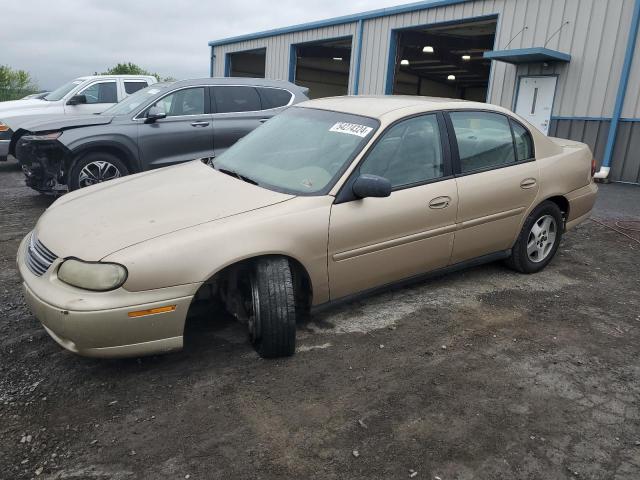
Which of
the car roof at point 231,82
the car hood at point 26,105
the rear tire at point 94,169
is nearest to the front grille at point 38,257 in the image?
the rear tire at point 94,169

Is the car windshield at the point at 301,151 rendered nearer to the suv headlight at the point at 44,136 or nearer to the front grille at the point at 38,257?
the front grille at the point at 38,257

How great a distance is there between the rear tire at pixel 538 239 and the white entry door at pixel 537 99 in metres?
7.34

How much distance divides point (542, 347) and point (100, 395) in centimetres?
274

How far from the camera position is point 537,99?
11758 mm

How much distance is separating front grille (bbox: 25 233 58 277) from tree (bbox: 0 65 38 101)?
19.8 meters

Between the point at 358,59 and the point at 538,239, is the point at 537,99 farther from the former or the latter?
the point at 538,239

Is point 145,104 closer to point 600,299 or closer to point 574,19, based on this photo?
point 600,299

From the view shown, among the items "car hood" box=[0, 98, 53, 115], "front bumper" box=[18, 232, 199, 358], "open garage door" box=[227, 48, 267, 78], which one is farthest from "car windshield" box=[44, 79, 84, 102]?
"open garage door" box=[227, 48, 267, 78]

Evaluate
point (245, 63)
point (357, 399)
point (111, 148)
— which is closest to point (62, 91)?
point (111, 148)

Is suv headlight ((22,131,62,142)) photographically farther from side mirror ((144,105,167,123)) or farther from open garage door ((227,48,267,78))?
open garage door ((227,48,267,78))

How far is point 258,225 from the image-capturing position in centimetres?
309

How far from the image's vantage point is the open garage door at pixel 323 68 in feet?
69.6

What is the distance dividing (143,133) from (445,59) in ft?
58.0

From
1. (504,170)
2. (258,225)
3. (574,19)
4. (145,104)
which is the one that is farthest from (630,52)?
(258,225)
